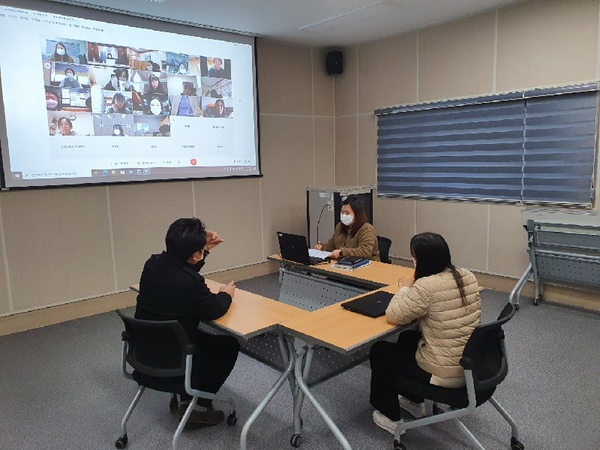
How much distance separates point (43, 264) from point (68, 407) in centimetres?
180

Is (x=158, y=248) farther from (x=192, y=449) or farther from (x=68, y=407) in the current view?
(x=192, y=449)

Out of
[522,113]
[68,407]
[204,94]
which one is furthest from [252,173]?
[68,407]

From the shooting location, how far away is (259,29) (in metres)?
5.03

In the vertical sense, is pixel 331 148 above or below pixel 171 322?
above

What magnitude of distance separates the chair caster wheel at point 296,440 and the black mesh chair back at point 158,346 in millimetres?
678

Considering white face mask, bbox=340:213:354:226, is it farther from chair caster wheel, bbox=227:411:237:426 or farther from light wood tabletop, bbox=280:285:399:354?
chair caster wheel, bbox=227:411:237:426

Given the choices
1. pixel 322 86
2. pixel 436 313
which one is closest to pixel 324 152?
pixel 322 86

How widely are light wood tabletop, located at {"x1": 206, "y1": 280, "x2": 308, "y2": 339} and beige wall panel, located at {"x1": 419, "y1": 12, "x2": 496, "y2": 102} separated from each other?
3594 mm

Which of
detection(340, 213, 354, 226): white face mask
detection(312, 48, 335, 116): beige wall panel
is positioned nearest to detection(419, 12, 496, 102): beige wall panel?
detection(312, 48, 335, 116): beige wall panel

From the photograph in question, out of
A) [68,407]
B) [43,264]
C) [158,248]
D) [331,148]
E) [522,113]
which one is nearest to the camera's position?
[68,407]

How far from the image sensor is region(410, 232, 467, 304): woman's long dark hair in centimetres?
206

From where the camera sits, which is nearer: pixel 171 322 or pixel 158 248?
pixel 171 322

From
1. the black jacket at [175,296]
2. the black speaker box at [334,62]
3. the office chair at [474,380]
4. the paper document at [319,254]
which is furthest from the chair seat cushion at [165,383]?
the black speaker box at [334,62]

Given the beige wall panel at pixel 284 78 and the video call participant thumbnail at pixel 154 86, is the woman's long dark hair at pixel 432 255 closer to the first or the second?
the video call participant thumbnail at pixel 154 86
